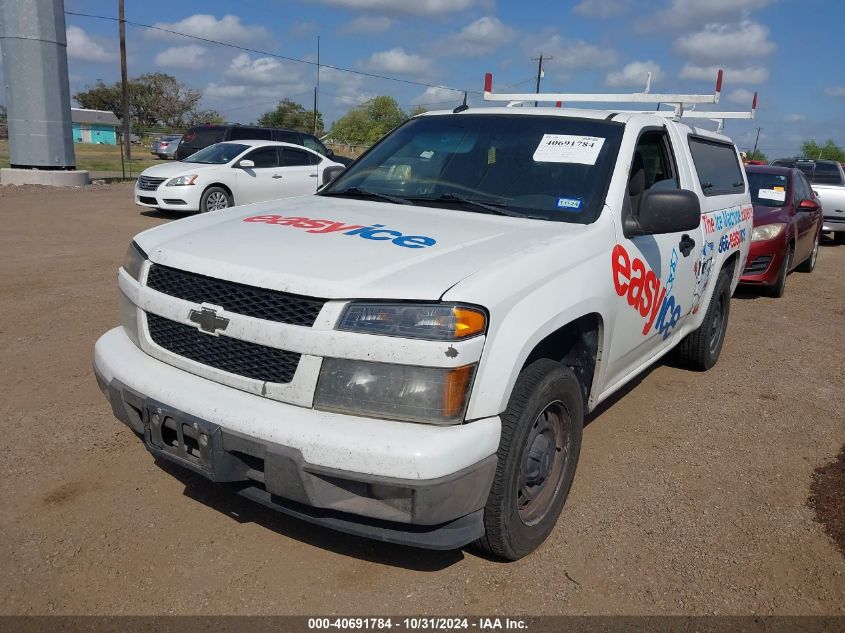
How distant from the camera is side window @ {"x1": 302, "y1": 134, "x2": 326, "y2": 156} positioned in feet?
59.6

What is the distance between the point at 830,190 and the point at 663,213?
13875mm

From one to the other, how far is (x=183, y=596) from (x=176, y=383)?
0.79m

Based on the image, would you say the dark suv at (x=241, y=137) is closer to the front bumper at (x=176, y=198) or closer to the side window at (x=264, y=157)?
the side window at (x=264, y=157)

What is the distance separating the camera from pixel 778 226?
8.59 m

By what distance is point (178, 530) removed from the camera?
2982 millimetres

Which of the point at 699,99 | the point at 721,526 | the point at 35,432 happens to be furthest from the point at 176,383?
the point at 699,99

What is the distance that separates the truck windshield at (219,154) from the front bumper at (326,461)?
37.5 feet

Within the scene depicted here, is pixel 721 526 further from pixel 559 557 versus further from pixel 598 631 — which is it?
pixel 598 631

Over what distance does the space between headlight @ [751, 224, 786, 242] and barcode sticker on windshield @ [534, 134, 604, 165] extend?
230 inches

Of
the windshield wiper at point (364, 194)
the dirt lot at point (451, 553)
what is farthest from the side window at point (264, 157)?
the windshield wiper at point (364, 194)

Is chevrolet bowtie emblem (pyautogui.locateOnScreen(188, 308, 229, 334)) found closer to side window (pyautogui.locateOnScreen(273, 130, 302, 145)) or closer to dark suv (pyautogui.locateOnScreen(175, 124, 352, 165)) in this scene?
dark suv (pyautogui.locateOnScreen(175, 124, 352, 165))

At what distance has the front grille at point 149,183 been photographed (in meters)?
12.8

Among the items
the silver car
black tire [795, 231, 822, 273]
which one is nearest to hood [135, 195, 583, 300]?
black tire [795, 231, 822, 273]

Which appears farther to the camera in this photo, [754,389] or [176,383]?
[754,389]
